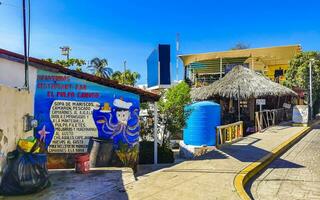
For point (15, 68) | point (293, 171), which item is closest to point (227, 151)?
point (293, 171)

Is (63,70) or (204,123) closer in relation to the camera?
(63,70)

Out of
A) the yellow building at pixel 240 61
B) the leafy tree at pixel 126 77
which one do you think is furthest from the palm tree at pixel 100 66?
the yellow building at pixel 240 61

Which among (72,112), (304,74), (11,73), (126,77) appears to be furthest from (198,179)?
(126,77)

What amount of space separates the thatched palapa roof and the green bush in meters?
11.9

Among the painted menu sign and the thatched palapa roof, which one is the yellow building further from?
the painted menu sign

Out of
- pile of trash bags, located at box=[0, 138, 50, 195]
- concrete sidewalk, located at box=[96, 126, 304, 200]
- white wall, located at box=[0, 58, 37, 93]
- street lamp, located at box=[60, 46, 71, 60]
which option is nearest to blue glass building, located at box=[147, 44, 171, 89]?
concrete sidewalk, located at box=[96, 126, 304, 200]

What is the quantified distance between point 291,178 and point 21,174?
275 inches

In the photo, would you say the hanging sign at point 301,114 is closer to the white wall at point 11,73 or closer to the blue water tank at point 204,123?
the blue water tank at point 204,123

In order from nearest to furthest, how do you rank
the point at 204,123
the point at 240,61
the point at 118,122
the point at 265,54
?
the point at 118,122 → the point at 204,123 → the point at 265,54 → the point at 240,61

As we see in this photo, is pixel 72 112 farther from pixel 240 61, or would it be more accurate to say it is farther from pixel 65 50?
pixel 65 50

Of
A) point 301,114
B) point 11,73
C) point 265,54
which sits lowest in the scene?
point 301,114

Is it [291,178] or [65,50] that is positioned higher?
[65,50]

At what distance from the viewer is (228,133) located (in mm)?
16203

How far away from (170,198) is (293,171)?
527 cm
